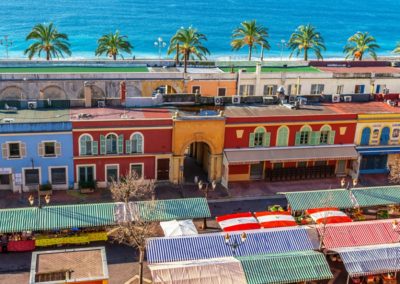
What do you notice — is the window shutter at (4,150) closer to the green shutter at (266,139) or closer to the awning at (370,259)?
the green shutter at (266,139)

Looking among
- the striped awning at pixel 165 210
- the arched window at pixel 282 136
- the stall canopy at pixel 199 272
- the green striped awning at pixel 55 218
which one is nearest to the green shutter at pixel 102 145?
the green striped awning at pixel 55 218

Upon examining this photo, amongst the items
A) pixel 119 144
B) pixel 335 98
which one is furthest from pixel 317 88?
pixel 119 144

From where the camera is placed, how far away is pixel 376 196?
4903cm

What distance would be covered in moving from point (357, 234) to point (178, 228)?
14.1m

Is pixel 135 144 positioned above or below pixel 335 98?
below

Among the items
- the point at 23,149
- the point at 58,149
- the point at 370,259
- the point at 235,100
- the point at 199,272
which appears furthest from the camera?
the point at 235,100

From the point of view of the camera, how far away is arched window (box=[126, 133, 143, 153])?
53281mm

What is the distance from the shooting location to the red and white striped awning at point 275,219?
43594 mm

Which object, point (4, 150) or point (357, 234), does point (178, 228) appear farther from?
point (4, 150)

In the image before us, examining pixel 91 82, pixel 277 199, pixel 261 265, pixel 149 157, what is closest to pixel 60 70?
pixel 91 82

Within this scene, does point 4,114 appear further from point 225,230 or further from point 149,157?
point 225,230

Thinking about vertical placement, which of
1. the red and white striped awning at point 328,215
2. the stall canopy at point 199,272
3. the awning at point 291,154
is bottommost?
the stall canopy at point 199,272

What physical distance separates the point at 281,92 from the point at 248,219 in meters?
21.9

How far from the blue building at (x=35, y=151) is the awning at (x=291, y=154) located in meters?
16.4
